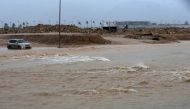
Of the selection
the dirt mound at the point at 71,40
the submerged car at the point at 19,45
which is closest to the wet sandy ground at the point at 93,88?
the submerged car at the point at 19,45

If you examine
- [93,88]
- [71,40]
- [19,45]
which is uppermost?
[93,88]

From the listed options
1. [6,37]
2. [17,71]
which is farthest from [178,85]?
[6,37]

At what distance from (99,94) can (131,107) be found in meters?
3.65

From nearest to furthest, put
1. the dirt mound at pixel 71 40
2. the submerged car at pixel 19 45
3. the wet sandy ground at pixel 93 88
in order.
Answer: the wet sandy ground at pixel 93 88 → the submerged car at pixel 19 45 → the dirt mound at pixel 71 40

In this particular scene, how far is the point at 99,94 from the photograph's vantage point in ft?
59.2

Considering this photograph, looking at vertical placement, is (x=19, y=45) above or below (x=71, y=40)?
above

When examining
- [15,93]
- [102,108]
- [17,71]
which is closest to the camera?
[102,108]

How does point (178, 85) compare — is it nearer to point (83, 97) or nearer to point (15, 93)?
point (83, 97)

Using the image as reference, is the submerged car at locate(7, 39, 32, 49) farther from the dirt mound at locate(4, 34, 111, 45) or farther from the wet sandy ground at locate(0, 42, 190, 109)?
the wet sandy ground at locate(0, 42, 190, 109)

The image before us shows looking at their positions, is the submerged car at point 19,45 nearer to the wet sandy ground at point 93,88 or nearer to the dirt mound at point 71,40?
the dirt mound at point 71,40

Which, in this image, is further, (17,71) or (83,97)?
(17,71)

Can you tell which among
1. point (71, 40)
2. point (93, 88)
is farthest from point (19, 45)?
point (93, 88)

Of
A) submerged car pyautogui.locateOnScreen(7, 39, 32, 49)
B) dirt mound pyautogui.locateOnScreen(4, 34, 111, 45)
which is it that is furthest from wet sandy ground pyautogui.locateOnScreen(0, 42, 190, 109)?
dirt mound pyautogui.locateOnScreen(4, 34, 111, 45)

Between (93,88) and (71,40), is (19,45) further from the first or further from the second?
(93,88)
